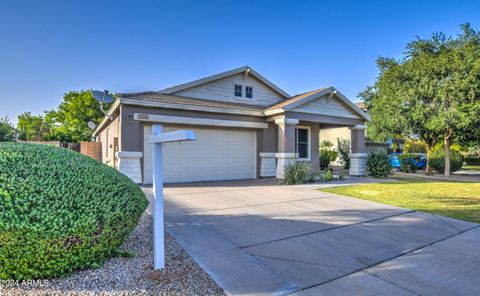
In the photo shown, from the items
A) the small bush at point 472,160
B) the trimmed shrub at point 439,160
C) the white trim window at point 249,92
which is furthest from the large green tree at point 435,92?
the small bush at point 472,160

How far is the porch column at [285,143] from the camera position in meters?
11.9

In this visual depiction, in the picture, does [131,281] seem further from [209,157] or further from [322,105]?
[322,105]

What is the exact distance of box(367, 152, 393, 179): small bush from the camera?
44.5 feet

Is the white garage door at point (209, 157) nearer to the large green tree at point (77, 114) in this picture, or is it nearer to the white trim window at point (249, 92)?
the white trim window at point (249, 92)

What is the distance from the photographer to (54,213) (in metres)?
2.75

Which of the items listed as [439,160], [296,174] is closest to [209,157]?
[296,174]

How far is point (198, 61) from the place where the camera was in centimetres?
1480

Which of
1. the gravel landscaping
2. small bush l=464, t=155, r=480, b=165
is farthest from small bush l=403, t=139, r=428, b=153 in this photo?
the gravel landscaping

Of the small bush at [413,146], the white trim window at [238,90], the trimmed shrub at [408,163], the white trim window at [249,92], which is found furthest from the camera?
the small bush at [413,146]

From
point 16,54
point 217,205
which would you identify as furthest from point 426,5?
point 16,54

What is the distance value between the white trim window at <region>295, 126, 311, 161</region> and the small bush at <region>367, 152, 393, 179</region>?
310 centimetres

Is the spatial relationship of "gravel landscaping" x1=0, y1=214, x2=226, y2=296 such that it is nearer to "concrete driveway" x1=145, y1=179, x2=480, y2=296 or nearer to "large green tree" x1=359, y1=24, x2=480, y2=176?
"concrete driveway" x1=145, y1=179, x2=480, y2=296

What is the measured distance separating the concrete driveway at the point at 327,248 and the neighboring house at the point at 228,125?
13.6 feet

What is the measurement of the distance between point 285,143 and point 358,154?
15.5 feet
